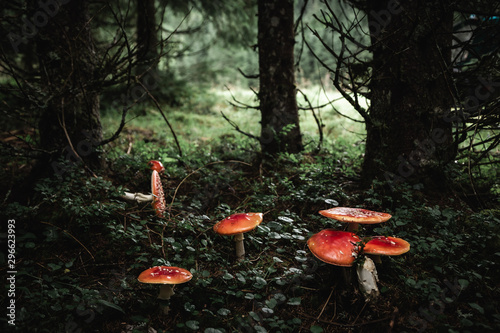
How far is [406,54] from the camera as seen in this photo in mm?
2883

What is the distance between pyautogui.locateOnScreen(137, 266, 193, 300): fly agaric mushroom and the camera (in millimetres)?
1790

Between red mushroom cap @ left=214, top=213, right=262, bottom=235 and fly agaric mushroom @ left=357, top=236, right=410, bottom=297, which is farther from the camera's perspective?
red mushroom cap @ left=214, top=213, right=262, bottom=235

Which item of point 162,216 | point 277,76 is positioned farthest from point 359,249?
point 277,76

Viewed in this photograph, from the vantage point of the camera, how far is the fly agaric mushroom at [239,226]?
217 cm

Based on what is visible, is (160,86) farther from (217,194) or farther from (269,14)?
(217,194)

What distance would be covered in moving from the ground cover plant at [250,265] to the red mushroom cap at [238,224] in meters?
0.26

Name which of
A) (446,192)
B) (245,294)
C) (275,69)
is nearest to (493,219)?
(446,192)

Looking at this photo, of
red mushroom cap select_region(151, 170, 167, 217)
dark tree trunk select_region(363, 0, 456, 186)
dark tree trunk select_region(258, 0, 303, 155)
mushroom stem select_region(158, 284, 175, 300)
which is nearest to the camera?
mushroom stem select_region(158, 284, 175, 300)

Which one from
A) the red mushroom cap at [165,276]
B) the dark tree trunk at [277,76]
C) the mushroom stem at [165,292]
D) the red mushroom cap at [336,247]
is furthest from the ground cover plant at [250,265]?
the dark tree trunk at [277,76]

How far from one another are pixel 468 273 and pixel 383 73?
6.92 ft

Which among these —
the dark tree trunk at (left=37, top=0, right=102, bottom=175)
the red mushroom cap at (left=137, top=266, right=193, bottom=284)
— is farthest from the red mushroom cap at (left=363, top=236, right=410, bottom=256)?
the dark tree trunk at (left=37, top=0, right=102, bottom=175)

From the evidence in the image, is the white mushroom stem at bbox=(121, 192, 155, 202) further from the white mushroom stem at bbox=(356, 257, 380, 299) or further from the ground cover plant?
the white mushroom stem at bbox=(356, 257, 380, 299)

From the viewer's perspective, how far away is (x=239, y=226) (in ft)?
7.19

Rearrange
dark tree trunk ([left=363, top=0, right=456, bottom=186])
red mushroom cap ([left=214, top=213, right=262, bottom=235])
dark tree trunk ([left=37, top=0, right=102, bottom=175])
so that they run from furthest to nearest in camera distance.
→ dark tree trunk ([left=37, top=0, right=102, bottom=175]), dark tree trunk ([left=363, top=0, right=456, bottom=186]), red mushroom cap ([left=214, top=213, right=262, bottom=235])
